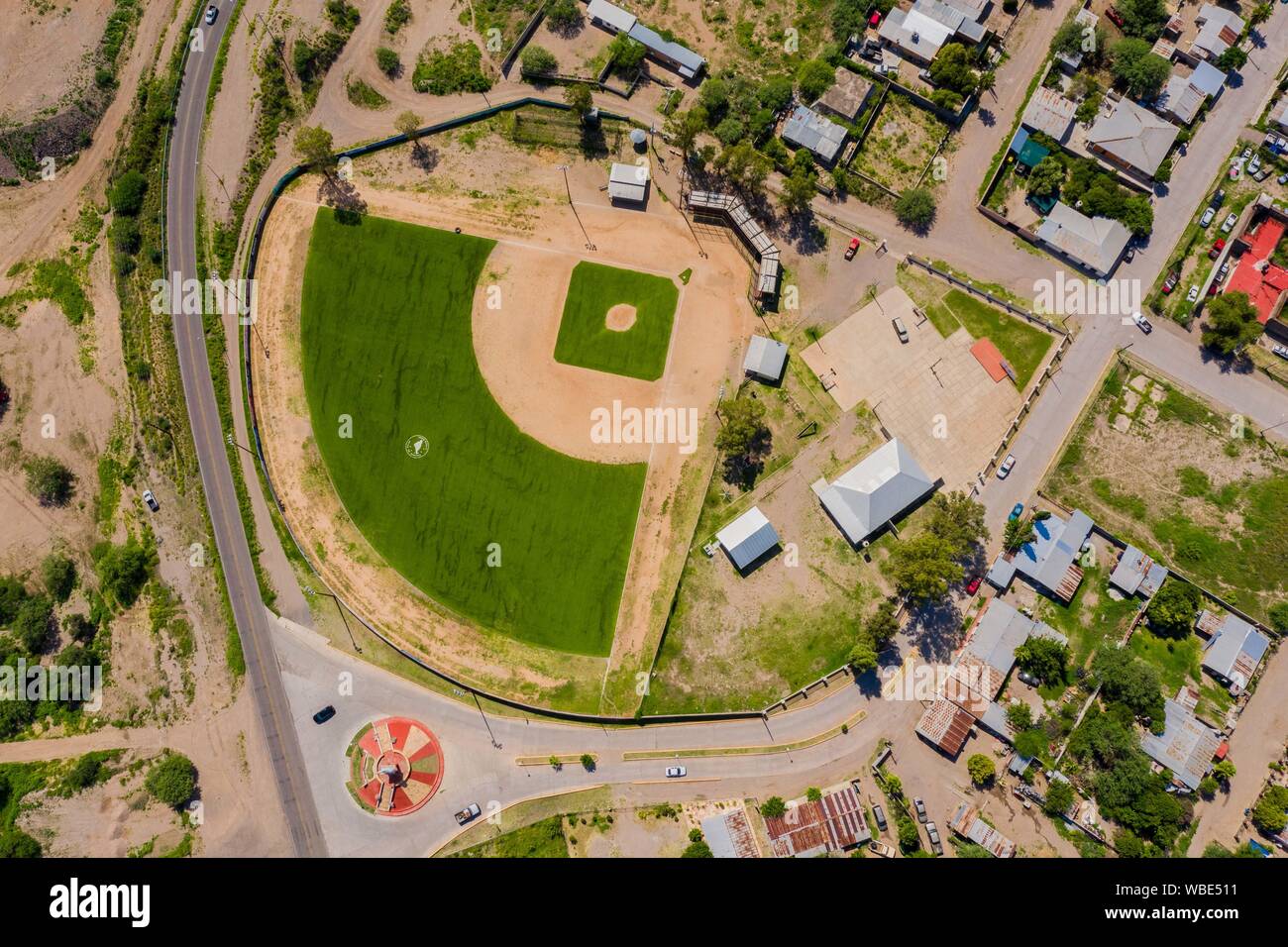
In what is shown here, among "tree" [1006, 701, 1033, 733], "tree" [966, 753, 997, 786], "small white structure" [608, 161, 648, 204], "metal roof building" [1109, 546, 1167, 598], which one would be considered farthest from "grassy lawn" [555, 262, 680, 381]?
"metal roof building" [1109, 546, 1167, 598]

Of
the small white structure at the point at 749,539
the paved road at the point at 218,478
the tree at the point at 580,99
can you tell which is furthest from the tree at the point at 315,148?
the small white structure at the point at 749,539

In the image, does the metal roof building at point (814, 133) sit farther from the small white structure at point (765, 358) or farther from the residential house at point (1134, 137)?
the residential house at point (1134, 137)

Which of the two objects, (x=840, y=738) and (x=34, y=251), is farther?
(x=34, y=251)

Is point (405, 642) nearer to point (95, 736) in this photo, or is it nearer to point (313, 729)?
point (313, 729)

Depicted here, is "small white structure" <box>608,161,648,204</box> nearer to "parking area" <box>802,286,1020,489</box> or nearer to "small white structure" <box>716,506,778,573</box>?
"parking area" <box>802,286,1020,489</box>

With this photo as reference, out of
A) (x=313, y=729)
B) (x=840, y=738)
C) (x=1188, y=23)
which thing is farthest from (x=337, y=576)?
(x=1188, y=23)
